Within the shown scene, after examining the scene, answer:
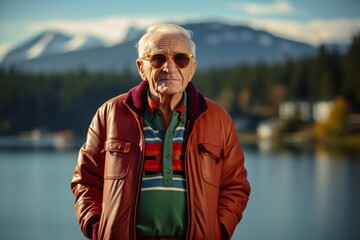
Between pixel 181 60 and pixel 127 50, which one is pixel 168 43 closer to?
pixel 181 60

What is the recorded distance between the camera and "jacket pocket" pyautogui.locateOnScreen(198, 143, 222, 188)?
177 centimetres

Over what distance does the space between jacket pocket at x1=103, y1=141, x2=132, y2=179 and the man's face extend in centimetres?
16

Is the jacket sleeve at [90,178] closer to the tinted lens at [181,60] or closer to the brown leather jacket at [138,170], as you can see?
the brown leather jacket at [138,170]

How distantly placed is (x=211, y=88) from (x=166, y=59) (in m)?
69.3

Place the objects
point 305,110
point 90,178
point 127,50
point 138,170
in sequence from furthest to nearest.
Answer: point 127,50
point 305,110
point 90,178
point 138,170

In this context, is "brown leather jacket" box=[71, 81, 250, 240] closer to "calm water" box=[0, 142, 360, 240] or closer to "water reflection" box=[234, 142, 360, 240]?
"calm water" box=[0, 142, 360, 240]

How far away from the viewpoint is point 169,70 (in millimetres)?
1781

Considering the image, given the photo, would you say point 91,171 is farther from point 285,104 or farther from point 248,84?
point 248,84

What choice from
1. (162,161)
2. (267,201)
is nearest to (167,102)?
(162,161)

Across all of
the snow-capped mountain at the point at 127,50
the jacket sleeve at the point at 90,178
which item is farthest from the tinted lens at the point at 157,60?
the snow-capped mountain at the point at 127,50

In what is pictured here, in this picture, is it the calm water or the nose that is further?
the calm water

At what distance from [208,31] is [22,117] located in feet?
138

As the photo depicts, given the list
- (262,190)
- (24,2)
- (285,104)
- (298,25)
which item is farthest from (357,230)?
(24,2)

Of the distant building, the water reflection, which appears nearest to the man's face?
the water reflection
